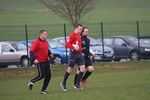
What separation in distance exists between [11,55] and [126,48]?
659 centimetres

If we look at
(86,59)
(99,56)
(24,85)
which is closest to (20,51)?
(99,56)

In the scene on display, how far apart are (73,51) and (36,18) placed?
1981 inches

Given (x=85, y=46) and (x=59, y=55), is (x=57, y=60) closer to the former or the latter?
(x=59, y=55)

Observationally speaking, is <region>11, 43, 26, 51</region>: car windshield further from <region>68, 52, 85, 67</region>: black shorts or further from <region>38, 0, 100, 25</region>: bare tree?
<region>68, 52, 85, 67</region>: black shorts

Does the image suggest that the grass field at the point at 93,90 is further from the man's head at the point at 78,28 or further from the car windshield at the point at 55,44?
the car windshield at the point at 55,44

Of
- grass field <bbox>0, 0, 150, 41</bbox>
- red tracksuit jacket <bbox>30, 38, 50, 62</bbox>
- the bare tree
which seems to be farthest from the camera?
grass field <bbox>0, 0, 150, 41</bbox>

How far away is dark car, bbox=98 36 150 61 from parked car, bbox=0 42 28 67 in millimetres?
4672

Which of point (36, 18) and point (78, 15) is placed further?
point (36, 18)

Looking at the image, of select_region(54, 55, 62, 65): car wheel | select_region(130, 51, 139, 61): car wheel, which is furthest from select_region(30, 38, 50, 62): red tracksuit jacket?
select_region(130, 51, 139, 61): car wheel

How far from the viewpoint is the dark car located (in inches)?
1337

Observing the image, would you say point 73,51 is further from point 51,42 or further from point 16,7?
point 16,7

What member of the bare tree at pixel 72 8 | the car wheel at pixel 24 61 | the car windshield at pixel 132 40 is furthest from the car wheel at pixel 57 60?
the car windshield at pixel 132 40

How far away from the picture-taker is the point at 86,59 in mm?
19672

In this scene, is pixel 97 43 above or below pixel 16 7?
below
